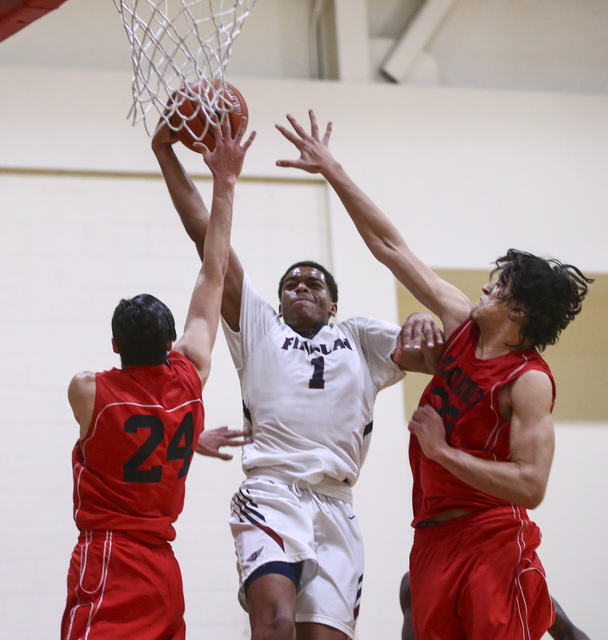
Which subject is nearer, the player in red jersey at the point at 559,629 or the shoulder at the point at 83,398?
the shoulder at the point at 83,398

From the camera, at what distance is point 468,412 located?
3.39 meters

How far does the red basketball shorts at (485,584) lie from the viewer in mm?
3152

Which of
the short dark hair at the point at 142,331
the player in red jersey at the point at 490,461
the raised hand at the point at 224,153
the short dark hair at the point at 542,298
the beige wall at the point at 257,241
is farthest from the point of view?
the beige wall at the point at 257,241

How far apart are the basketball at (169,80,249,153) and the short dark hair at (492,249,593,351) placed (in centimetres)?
141

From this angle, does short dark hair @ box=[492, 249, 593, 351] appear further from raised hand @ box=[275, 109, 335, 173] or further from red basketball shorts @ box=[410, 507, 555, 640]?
raised hand @ box=[275, 109, 335, 173]

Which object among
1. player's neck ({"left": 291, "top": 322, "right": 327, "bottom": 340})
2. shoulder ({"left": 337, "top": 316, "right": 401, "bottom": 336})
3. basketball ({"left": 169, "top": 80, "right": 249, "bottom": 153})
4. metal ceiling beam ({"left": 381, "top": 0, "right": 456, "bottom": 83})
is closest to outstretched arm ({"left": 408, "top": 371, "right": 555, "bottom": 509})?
shoulder ({"left": 337, "top": 316, "right": 401, "bottom": 336})

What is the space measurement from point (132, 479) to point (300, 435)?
86cm

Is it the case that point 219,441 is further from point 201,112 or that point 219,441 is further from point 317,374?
point 201,112

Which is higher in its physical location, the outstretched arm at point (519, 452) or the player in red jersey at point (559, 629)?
the outstretched arm at point (519, 452)

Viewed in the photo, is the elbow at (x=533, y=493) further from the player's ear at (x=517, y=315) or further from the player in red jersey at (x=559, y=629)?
the player in red jersey at (x=559, y=629)

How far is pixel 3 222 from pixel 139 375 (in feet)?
11.7

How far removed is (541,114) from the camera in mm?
7625

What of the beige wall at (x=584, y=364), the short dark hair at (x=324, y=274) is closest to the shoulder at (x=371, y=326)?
the short dark hair at (x=324, y=274)

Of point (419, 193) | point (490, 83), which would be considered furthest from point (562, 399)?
point (490, 83)
